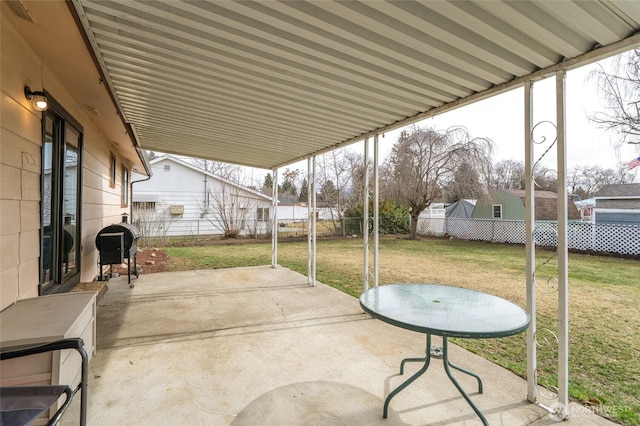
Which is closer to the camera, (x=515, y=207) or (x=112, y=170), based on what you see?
(x=112, y=170)

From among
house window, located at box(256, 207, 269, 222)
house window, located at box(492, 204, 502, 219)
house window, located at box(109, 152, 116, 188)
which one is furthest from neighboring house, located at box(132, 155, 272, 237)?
house window, located at box(492, 204, 502, 219)

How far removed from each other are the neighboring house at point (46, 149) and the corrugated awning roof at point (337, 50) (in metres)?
0.28

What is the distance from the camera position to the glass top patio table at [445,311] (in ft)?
5.33

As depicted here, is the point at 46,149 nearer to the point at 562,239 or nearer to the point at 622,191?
the point at 562,239

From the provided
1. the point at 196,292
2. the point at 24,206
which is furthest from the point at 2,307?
the point at 196,292

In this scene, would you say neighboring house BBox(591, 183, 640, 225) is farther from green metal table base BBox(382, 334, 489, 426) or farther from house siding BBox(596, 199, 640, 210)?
green metal table base BBox(382, 334, 489, 426)

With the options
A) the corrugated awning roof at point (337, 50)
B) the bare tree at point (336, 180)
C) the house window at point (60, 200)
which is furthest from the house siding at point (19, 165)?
the bare tree at point (336, 180)

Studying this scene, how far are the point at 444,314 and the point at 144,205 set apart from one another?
13.9 metres

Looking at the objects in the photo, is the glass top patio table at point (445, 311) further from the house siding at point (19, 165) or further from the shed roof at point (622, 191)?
the shed roof at point (622, 191)

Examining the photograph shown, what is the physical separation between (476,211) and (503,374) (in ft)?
54.1

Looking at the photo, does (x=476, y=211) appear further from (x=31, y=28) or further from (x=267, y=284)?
(x=31, y=28)

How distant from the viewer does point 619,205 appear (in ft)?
44.2

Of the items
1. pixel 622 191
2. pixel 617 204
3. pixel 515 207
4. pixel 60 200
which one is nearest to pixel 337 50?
pixel 60 200

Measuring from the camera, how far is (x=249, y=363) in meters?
2.62
